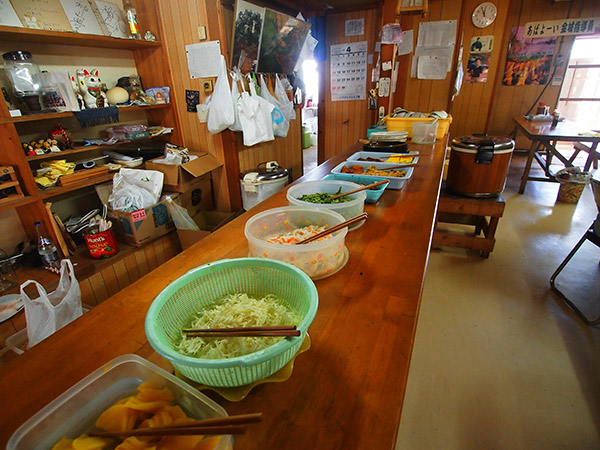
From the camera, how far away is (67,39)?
2.00 m

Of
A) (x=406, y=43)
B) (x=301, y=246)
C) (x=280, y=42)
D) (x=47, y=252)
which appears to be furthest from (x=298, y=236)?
(x=406, y=43)

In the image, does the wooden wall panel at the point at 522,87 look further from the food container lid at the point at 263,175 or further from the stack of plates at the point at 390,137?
the food container lid at the point at 263,175

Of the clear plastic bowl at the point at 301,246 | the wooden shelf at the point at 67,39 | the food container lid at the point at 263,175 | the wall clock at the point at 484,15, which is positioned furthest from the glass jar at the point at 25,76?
the wall clock at the point at 484,15

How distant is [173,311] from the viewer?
64cm

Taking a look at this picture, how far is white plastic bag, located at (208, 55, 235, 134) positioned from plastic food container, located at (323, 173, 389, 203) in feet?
4.63

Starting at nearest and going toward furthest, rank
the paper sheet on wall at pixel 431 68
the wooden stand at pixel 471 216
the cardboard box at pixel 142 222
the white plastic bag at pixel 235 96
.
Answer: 1. the cardboard box at pixel 142 222
2. the wooden stand at pixel 471 216
3. the white plastic bag at pixel 235 96
4. the paper sheet on wall at pixel 431 68

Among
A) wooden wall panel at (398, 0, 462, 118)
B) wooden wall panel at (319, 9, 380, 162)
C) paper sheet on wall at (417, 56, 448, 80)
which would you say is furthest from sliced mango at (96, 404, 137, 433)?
paper sheet on wall at (417, 56, 448, 80)

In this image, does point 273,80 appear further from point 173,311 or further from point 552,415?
point 552,415

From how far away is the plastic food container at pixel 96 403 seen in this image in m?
0.43

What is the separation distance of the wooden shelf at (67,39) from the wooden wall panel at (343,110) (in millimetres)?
2658

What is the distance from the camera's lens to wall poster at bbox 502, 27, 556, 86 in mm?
5133

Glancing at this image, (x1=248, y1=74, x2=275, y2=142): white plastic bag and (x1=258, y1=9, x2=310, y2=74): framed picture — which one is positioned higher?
(x1=258, y1=9, x2=310, y2=74): framed picture

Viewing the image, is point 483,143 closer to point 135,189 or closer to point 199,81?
point 199,81

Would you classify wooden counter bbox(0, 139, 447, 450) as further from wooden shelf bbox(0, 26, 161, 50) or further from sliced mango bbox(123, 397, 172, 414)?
wooden shelf bbox(0, 26, 161, 50)
